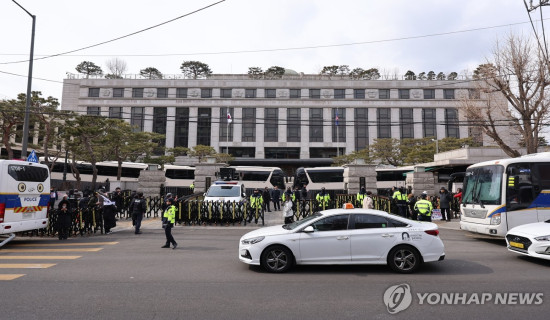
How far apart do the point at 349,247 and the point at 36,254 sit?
884 cm

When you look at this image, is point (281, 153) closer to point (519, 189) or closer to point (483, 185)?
point (483, 185)

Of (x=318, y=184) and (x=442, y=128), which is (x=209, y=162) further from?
(x=442, y=128)

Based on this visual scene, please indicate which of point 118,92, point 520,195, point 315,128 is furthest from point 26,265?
point 118,92

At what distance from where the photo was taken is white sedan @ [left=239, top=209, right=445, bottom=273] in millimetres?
6867

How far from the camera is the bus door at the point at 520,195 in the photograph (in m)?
10.0

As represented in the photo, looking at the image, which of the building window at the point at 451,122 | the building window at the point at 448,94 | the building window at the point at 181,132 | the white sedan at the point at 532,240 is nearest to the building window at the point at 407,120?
the building window at the point at 451,122

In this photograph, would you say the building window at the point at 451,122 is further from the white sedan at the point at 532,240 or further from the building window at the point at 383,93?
the white sedan at the point at 532,240

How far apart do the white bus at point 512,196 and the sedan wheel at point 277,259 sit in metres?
7.47

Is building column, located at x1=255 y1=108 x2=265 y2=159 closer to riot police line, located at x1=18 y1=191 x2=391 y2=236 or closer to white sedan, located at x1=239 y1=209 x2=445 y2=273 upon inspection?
riot police line, located at x1=18 y1=191 x2=391 y2=236

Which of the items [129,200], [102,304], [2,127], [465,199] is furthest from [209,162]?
[2,127]

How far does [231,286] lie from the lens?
19.6ft

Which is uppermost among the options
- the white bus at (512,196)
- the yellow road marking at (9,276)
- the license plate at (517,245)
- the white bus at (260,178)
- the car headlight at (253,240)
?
the white bus at (260,178)

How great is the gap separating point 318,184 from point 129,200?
20.9m

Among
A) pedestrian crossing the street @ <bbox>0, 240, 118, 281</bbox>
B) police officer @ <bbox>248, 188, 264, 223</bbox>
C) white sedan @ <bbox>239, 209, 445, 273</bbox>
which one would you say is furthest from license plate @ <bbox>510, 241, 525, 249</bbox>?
pedestrian crossing the street @ <bbox>0, 240, 118, 281</bbox>
